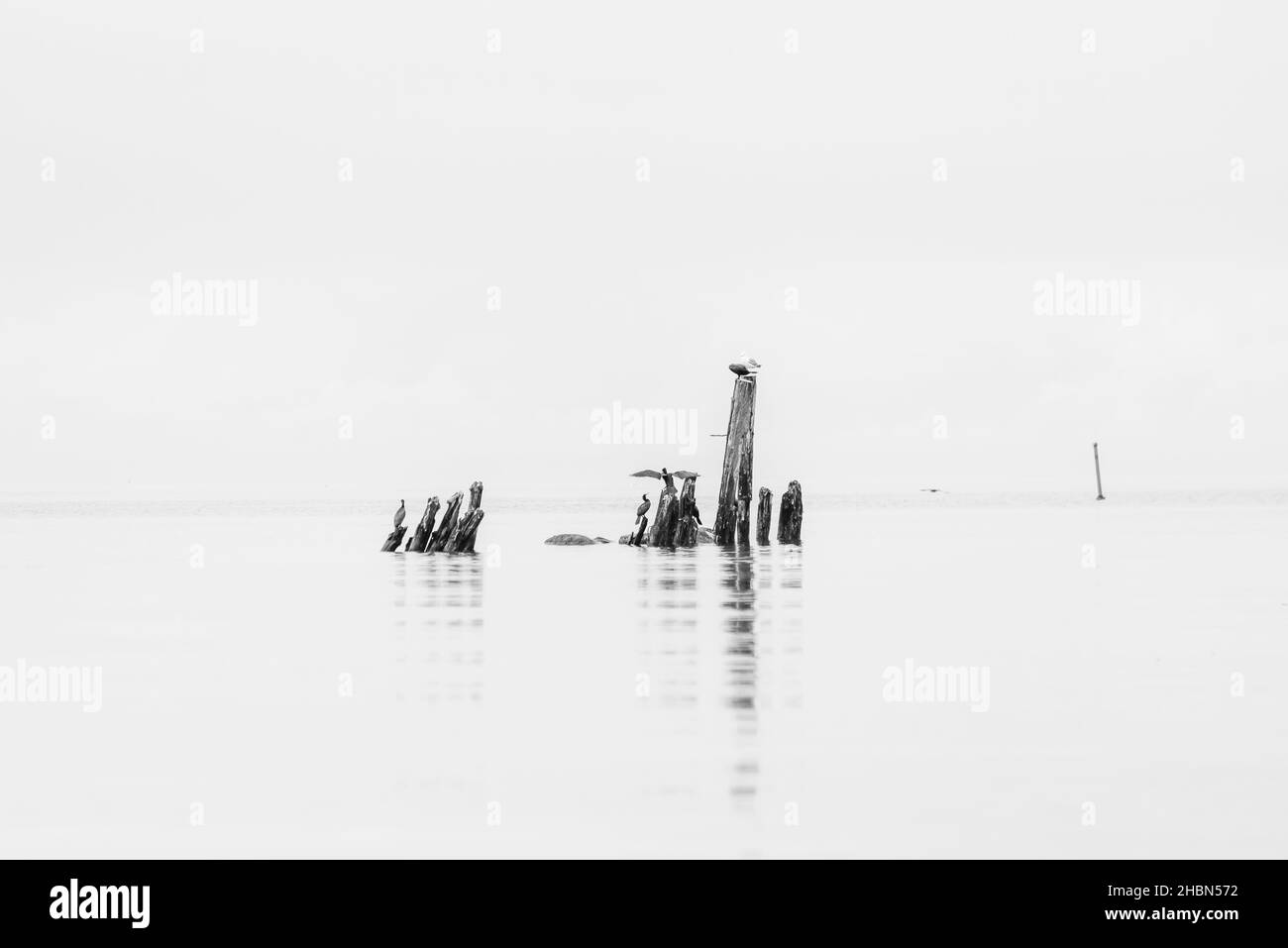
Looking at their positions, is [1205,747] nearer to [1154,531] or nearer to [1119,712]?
[1119,712]

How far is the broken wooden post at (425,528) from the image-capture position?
36688 mm

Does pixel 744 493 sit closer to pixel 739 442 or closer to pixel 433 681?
pixel 739 442

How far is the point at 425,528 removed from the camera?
121 feet

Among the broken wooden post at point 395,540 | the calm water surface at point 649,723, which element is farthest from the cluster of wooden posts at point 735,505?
the calm water surface at point 649,723

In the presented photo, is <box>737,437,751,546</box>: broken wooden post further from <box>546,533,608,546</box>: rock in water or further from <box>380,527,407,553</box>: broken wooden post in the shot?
<box>380,527,407,553</box>: broken wooden post

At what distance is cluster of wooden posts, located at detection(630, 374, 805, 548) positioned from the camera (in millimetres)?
32781

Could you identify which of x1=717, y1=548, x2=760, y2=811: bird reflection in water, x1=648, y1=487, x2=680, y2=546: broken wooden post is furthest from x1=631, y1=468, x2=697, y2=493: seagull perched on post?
x1=717, y1=548, x2=760, y2=811: bird reflection in water

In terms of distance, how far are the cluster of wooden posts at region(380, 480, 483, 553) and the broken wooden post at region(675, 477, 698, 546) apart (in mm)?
4714

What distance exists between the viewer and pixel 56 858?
26.5 ft

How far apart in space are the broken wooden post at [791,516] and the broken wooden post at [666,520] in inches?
117

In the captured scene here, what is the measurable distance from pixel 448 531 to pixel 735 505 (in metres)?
7.25

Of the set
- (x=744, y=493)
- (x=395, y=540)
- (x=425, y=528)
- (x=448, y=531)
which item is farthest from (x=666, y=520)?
(x=395, y=540)

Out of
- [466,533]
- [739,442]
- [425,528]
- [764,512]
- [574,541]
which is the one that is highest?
[739,442]
